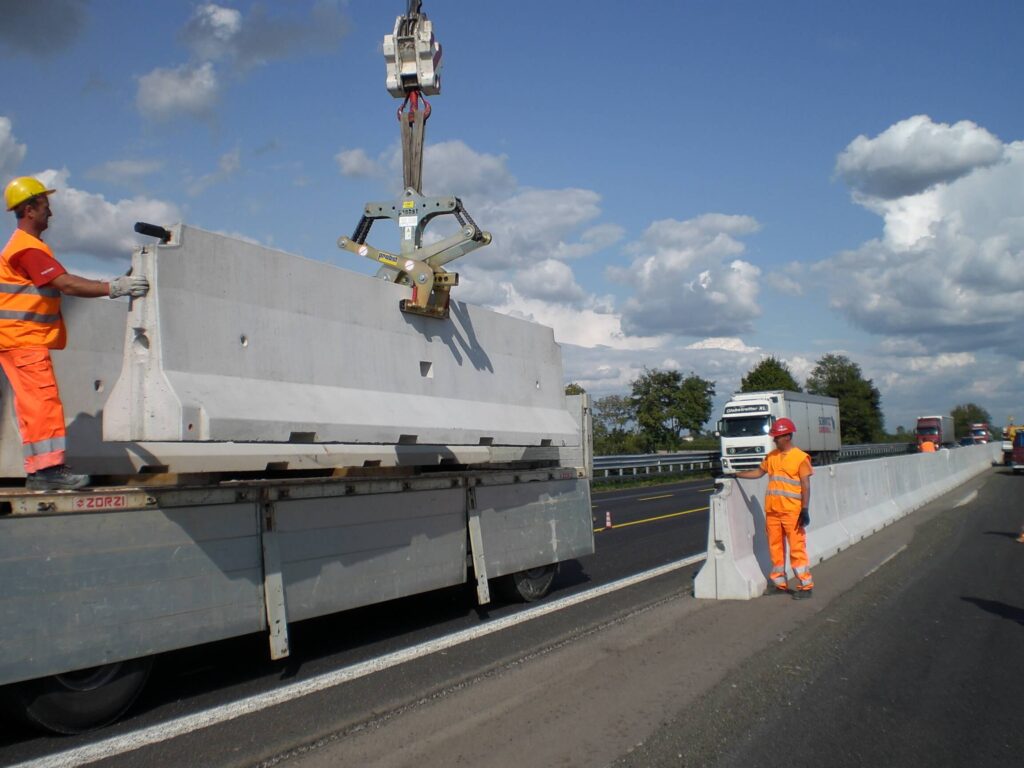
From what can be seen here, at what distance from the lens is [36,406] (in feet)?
16.3

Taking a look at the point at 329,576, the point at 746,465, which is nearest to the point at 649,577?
the point at 329,576

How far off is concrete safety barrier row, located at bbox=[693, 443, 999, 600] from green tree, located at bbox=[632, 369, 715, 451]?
2113 inches

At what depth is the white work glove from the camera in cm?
516

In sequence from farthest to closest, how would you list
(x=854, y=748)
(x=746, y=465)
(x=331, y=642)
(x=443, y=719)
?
(x=746, y=465)
(x=331, y=642)
(x=443, y=719)
(x=854, y=748)

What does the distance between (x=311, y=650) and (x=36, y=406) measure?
2.92 metres

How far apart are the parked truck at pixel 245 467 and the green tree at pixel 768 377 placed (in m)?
105

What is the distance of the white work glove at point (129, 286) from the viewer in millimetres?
5156

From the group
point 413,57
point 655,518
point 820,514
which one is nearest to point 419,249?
A: point 413,57

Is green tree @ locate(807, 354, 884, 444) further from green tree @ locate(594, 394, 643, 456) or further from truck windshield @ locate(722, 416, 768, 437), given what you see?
truck windshield @ locate(722, 416, 768, 437)

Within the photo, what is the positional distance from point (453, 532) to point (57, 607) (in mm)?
3412

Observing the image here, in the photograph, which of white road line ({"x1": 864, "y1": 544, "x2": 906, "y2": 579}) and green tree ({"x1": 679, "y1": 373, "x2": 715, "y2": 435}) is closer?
white road line ({"x1": 864, "y1": 544, "x2": 906, "y2": 579})

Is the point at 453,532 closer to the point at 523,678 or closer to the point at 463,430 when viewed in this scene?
the point at 463,430

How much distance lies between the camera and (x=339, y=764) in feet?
14.6

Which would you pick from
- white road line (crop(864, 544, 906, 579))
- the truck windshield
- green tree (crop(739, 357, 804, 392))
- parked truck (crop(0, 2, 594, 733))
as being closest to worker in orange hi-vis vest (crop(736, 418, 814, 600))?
white road line (crop(864, 544, 906, 579))
